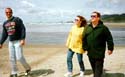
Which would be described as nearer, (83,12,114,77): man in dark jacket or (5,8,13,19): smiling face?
(83,12,114,77): man in dark jacket

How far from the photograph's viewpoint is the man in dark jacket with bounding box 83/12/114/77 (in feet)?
27.9

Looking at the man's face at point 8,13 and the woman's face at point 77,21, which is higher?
the man's face at point 8,13

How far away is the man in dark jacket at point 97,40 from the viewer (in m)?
8.52

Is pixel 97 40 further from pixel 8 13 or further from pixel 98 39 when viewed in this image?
pixel 8 13

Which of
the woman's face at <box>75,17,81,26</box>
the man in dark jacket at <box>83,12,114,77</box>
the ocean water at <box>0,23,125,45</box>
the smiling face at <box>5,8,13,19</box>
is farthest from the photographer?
the ocean water at <box>0,23,125,45</box>

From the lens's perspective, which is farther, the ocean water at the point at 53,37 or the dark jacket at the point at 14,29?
the ocean water at the point at 53,37

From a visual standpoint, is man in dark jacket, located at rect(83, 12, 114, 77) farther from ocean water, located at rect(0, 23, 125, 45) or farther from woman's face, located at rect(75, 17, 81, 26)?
ocean water, located at rect(0, 23, 125, 45)

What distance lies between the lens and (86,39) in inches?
347

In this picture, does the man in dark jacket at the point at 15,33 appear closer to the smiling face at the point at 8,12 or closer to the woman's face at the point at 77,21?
the smiling face at the point at 8,12

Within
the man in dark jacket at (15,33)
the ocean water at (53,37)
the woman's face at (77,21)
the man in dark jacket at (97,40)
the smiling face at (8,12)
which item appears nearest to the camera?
the man in dark jacket at (97,40)

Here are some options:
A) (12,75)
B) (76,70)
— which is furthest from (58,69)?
(12,75)

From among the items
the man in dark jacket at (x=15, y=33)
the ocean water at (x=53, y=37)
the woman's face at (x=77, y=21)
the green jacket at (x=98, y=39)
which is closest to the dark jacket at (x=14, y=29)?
the man in dark jacket at (x=15, y=33)

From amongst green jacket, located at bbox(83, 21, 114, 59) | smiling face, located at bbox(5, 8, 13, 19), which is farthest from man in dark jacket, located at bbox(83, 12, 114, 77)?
smiling face, located at bbox(5, 8, 13, 19)

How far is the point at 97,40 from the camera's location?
8570 millimetres
